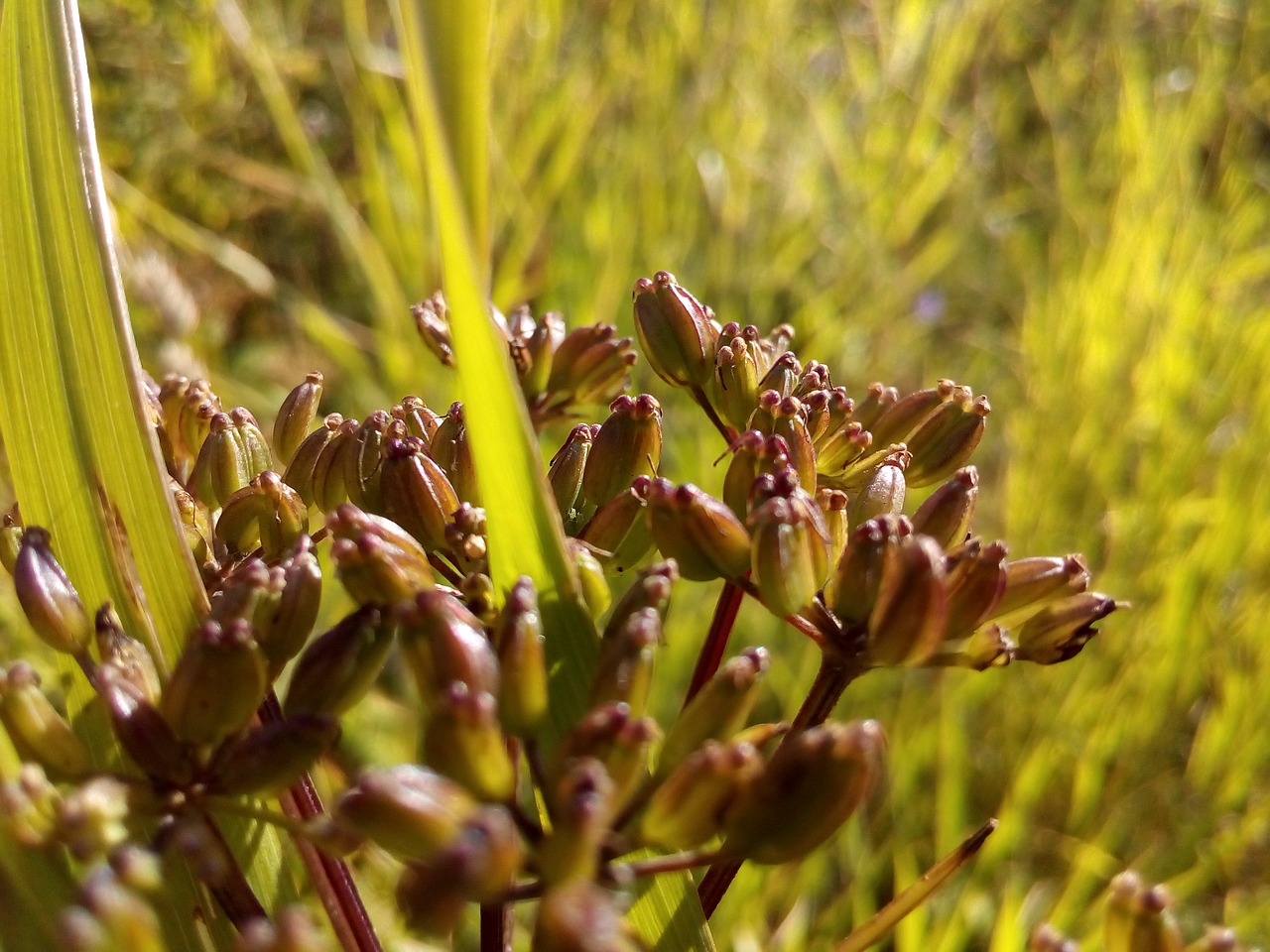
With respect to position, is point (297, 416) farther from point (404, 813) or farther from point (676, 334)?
point (404, 813)

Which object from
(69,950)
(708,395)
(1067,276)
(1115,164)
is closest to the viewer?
(69,950)

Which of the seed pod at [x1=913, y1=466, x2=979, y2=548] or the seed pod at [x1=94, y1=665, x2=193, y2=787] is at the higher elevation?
the seed pod at [x1=913, y1=466, x2=979, y2=548]

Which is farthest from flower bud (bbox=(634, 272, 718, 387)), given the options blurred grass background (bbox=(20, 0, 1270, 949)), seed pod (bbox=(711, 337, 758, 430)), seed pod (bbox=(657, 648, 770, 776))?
blurred grass background (bbox=(20, 0, 1270, 949))

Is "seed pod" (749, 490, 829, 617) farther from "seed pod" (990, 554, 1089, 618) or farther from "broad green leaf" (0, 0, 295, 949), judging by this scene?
"broad green leaf" (0, 0, 295, 949)

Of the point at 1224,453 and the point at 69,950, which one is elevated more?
the point at 1224,453

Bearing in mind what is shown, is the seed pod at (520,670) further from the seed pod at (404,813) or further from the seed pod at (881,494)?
the seed pod at (881,494)

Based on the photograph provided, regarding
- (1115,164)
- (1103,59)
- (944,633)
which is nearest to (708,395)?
(944,633)

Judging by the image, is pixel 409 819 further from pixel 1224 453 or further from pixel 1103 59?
pixel 1103 59
